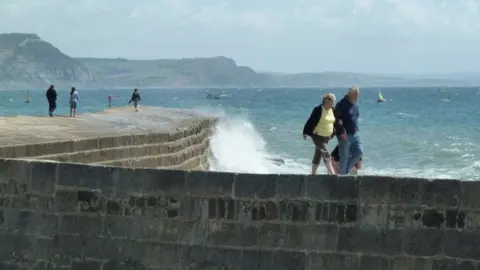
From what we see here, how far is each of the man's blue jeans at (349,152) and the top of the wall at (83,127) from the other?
4179 mm

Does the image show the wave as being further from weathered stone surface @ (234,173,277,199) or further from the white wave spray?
weathered stone surface @ (234,173,277,199)

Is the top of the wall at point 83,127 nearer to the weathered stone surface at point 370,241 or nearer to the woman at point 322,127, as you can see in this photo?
the woman at point 322,127

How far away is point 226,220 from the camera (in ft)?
27.1

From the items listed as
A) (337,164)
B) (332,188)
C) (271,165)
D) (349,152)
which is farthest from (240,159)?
(332,188)

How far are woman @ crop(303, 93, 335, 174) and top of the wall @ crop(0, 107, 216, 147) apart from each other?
382 cm

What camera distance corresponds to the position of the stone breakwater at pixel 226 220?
780cm

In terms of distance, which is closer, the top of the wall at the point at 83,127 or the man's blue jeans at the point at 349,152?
the man's blue jeans at the point at 349,152

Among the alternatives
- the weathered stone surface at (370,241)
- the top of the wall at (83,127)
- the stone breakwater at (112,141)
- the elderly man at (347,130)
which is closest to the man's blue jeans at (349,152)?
the elderly man at (347,130)

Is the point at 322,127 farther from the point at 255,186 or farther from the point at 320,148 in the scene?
the point at 255,186

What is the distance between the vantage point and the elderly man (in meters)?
10.7

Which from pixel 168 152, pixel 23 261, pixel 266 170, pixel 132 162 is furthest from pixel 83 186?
pixel 266 170

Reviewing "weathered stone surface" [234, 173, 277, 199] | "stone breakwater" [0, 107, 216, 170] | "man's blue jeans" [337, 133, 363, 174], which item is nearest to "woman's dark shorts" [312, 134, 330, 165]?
"man's blue jeans" [337, 133, 363, 174]

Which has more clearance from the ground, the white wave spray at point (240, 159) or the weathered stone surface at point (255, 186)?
the weathered stone surface at point (255, 186)

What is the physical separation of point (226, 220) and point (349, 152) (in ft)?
10.7
